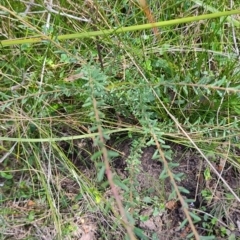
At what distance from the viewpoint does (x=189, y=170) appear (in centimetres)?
139

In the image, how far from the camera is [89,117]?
1.31 metres

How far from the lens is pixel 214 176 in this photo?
4.55ft

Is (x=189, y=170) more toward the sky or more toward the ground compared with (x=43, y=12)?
more toward the ground

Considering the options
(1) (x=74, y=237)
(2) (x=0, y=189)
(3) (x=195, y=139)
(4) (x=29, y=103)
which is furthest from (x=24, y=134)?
(3) (x=195, y=139)

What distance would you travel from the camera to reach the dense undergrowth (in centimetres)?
132

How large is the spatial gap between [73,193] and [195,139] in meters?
0.45

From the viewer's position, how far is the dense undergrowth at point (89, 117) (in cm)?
132

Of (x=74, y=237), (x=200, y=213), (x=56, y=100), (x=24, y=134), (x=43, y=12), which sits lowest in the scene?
(x=74, y=237)

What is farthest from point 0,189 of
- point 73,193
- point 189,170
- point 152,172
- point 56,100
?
point 189,170

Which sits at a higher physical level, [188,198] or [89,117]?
[89,117]

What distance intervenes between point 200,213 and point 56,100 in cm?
61

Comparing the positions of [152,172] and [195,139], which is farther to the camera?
[152,172]

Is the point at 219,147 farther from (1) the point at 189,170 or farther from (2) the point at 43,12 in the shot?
(2) the point at 43,12

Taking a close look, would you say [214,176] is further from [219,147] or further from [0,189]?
[0,189]
